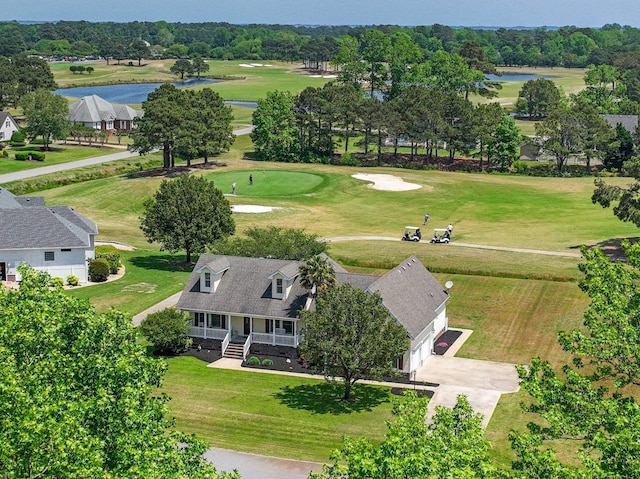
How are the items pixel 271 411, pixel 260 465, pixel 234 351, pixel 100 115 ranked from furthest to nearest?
pixel 100 115
pixel 234 351
pixel 271 411
pixel 260 465

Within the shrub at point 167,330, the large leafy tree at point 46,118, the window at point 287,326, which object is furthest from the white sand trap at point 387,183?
the shrub at point 167,330

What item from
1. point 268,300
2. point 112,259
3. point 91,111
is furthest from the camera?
point 91,111

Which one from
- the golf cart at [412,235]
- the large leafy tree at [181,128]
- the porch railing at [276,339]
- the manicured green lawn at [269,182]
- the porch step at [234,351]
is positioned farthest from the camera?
the large leafy tree at [181,128]

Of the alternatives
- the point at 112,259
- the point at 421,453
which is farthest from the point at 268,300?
the point at 421,453

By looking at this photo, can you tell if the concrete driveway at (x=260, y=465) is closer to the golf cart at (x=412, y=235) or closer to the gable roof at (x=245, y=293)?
the gable roof at (x=245, y=293)

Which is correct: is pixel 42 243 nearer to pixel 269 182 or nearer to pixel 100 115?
pixel 269 182

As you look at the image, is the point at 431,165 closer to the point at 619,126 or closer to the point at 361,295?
the point at 619,126

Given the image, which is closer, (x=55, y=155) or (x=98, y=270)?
(x=98, y=270)

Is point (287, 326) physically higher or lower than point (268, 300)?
lower
